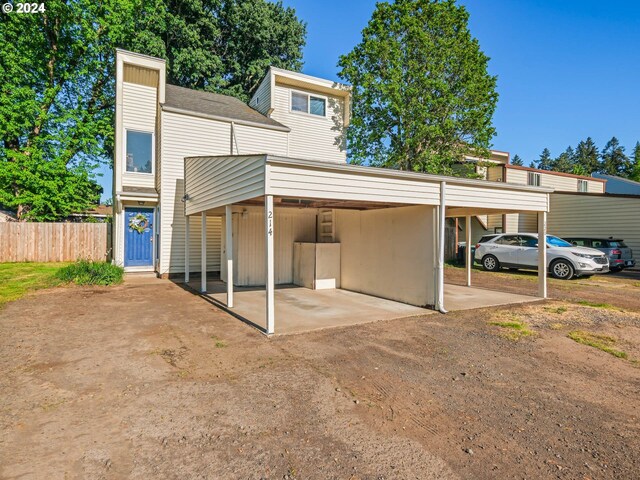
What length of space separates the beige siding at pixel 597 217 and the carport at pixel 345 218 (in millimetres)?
10763

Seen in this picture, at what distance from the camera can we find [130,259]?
477 inches

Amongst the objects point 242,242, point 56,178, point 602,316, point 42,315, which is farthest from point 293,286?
point 56,178

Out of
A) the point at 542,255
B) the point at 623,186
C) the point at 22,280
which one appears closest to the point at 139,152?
the point at 22,280

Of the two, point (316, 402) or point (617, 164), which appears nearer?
point (316, 402)

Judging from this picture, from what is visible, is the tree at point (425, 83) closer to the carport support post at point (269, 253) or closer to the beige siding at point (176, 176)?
the beige siding at point (176, 176)

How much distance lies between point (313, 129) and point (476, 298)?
1033 cm

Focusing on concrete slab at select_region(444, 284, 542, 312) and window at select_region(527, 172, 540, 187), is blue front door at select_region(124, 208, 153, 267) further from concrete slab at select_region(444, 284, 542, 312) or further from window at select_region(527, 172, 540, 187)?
window at select_region(527, 172, 540, 187)

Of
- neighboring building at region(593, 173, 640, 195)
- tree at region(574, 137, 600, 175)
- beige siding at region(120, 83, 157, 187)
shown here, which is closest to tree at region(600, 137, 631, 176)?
tree at region(574, 137, 600, 175)

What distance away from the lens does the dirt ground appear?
7.68 ft

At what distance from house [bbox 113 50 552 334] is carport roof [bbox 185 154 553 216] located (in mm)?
22

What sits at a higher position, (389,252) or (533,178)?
(533,178)

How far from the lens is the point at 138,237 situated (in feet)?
40.1

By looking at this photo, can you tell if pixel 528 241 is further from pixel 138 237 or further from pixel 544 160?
pixel 544 160

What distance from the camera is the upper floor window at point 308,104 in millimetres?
15016
